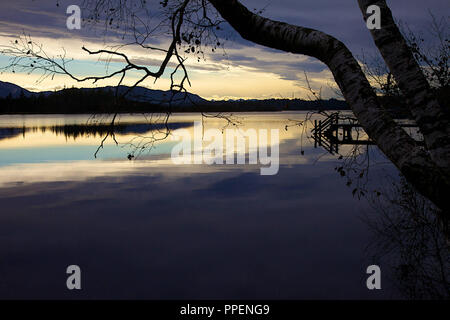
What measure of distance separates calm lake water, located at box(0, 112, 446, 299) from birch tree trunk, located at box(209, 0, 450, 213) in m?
1.14

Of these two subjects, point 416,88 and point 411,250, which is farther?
point 411,250

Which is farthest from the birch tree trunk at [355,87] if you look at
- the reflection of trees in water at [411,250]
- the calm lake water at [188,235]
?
the reflection of trees in water at [411,250]

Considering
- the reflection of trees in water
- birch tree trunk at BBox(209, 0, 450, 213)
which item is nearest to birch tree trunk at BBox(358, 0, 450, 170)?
→ birch tree trunk at BBox(209, 0, 450, 213)

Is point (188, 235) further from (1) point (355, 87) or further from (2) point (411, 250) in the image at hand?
(1) point (355, 87)

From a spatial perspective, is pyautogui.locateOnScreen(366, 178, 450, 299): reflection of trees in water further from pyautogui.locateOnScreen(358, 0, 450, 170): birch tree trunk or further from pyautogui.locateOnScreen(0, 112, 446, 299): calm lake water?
pyautogui.locateOnScreen(358, 0, 450, 170): birch tree trunk

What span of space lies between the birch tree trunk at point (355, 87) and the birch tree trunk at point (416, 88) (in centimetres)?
19

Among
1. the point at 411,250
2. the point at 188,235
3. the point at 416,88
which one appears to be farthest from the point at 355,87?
the point at 188,235

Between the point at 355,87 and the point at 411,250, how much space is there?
9076 millimetres

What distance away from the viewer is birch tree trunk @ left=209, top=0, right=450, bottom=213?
329cm

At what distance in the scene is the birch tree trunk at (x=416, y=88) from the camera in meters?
3.47

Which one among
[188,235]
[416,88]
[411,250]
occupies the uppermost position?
[416,88]

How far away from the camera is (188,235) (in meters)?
13.5

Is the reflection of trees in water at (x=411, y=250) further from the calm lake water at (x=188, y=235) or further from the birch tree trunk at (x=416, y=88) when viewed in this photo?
the birch tree trunk at (x=416, y=88)
